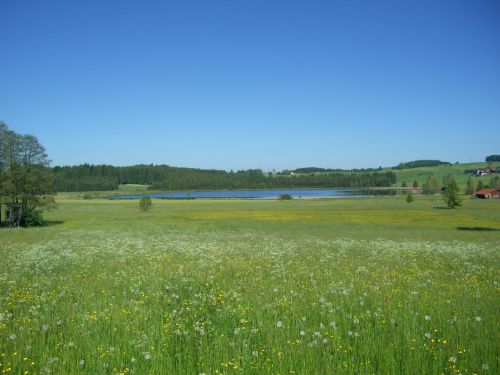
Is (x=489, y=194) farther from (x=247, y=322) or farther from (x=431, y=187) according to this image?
(x=247, y=322)

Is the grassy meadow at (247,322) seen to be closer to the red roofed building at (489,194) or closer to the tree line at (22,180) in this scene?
the tree line at (22,180)

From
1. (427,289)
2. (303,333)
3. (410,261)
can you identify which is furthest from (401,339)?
(410,261)

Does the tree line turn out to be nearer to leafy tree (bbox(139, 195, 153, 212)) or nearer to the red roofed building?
leafy tree (bbox(139, 195, 153, 212))

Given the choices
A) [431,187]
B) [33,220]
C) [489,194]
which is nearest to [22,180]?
[33,220]

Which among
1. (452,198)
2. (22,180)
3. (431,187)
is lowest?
(452,198)

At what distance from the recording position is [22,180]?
52.8 meters

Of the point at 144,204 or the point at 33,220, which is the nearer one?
the point at 33,220

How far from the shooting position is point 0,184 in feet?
169

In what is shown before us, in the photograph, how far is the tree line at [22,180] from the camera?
2074 inches

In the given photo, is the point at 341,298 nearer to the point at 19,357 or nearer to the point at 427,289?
the point at 427,289

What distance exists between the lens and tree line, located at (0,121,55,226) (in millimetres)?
52688

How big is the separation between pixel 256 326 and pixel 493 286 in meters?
8.13

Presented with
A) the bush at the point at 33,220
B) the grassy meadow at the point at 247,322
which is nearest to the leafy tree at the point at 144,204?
the bush at the point at 33,220

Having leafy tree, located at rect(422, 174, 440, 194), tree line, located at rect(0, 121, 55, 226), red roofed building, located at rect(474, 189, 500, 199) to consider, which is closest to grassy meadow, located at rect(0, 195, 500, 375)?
tree line, located at rect(0, 121, 55, 226)
